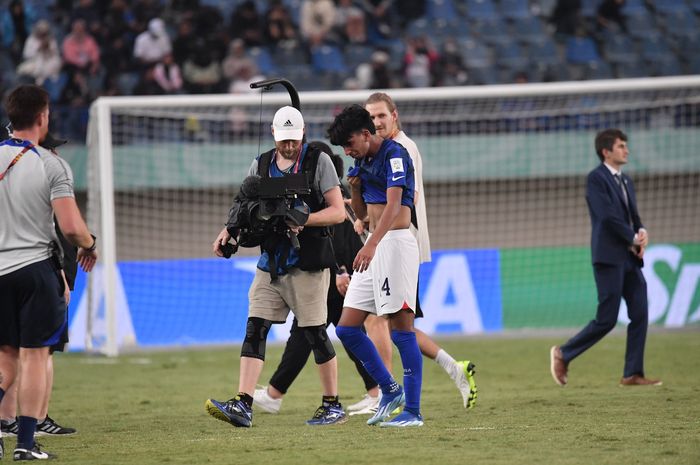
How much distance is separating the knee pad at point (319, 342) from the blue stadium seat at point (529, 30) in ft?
44.3

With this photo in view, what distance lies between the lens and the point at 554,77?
19.6 m

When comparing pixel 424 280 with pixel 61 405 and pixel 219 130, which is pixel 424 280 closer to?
pixel 219 130

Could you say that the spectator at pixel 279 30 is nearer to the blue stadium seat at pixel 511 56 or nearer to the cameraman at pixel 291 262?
the blue stadium seat at pixel 511 56

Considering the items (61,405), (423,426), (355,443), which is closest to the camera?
(355,443)

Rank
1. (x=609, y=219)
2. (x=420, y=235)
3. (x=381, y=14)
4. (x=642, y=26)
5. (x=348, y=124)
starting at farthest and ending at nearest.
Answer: (x=642, y=26) → (x=381, y=14) → (x=609, y=219) → (x=420, y=235) → (x=348, y=124)

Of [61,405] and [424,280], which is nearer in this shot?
[61,405]

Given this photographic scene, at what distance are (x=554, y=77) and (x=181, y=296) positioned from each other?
7.96m

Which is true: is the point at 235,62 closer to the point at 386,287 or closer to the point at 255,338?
the point at 255,338

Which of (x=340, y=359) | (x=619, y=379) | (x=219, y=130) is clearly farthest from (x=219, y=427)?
(x=219, y=130)

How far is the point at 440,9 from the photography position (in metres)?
20.9

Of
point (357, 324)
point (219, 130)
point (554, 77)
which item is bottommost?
point (357, 324)

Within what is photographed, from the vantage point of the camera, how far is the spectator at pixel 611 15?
20.6m

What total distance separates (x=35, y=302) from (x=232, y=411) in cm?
168

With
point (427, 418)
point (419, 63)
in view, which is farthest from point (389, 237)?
point (419, 63)
